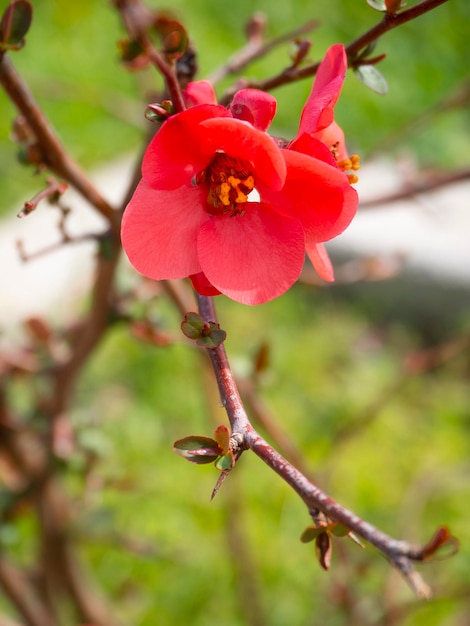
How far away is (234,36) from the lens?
8.41 ft

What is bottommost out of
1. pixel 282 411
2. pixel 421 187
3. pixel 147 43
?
pixel 282 411

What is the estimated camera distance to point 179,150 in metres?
0.38

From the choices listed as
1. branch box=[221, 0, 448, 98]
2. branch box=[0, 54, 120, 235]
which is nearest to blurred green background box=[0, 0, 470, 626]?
branch box=[0, 54, 120, 235]

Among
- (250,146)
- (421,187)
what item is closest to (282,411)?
(421,187)

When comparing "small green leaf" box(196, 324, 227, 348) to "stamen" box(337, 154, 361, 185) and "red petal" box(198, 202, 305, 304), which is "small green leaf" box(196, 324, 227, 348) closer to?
"red petal" box(198, 202, 305, 304)

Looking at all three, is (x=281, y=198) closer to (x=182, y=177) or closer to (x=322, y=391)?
(x=182, y=177)

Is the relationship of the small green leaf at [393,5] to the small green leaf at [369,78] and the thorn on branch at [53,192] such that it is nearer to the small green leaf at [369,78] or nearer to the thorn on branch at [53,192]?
the small green leaf at [369,78]

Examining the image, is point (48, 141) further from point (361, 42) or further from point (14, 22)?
point (361, 42)

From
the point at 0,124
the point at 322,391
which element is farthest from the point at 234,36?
the point at 322,391

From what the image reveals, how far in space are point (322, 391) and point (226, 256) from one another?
1590mm

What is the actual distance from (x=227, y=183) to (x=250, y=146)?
36 mm

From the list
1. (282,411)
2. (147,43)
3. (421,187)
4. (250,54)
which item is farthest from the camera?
(282,411)

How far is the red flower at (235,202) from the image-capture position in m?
0.37

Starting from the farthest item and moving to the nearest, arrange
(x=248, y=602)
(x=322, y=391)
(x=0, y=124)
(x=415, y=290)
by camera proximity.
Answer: (x=0, y=124), (x=415, y=290), (x=322, y=391), (x=248, y=602)
